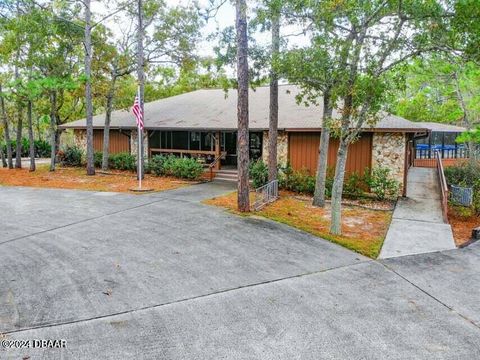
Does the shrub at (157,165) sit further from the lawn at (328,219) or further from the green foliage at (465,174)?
the green foliage at (465,174)

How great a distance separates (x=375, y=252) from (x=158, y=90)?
2649 centimetres

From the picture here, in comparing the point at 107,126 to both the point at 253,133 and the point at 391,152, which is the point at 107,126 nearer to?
the point at 253,133

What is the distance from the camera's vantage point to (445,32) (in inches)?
287

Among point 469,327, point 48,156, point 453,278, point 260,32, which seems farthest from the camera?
point 48,156

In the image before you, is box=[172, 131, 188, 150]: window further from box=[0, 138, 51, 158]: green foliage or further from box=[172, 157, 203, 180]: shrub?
box=[0, 138, 51, 158]: green foliage

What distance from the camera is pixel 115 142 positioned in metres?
20.5

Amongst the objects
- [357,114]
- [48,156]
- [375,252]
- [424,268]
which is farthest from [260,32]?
[48,156]

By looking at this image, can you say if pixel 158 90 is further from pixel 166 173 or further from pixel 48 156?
pixel 166 173

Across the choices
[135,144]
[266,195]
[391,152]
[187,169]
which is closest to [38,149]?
[135,144]

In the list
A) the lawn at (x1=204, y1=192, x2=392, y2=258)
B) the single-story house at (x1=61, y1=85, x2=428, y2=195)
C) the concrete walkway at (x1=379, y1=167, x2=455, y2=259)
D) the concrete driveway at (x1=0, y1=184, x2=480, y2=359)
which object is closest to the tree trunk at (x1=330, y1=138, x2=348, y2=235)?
the lawn at (x1=204, y1=192, x2=392, y2=258)

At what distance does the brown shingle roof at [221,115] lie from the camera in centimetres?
1434

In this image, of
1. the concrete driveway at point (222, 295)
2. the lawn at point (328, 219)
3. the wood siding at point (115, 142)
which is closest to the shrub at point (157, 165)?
the wood siding at point (115, 142)

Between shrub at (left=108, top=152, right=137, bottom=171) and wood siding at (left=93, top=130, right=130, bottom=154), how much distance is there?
852mm

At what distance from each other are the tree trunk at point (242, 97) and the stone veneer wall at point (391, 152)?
18.7 ft
